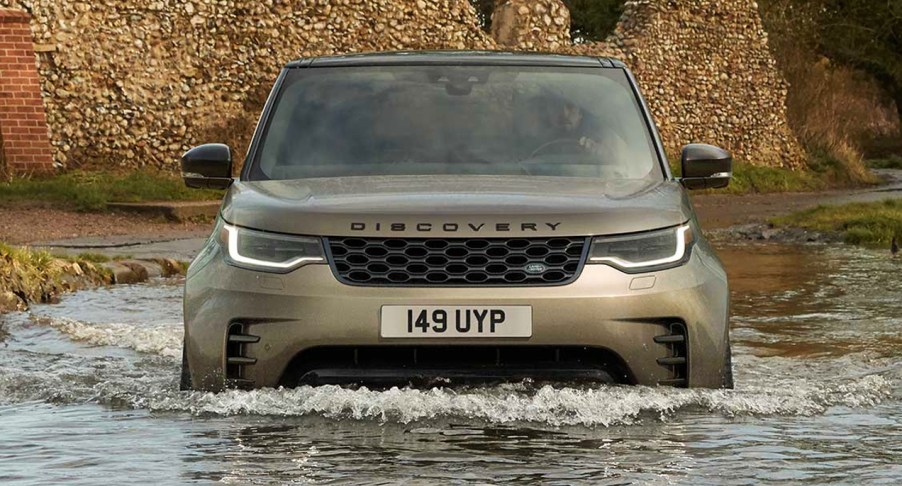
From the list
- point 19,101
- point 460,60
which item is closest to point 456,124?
point 460,60

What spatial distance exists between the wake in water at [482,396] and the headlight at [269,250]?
1.54 feet

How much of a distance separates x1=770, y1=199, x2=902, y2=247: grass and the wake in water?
9.71 metres

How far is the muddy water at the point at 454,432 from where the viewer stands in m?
5.86

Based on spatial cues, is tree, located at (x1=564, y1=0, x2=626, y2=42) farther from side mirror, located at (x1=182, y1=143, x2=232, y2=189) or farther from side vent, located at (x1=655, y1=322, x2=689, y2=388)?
side vent, located at (x1=655, y1=322, x2=689, y2=388)

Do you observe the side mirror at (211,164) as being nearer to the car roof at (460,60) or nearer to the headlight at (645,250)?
the car roof at (460,60)

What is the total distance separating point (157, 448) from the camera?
634 centimetres

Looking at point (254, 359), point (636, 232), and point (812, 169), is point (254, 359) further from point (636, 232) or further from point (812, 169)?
point (812, 169)

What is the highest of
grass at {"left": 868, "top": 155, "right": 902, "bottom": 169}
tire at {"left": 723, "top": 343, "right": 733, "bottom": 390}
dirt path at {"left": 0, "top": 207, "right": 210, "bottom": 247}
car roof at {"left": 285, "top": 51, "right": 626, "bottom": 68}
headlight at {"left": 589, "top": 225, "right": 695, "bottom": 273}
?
car roof at {"left": 285, "top": 51, "right": 626, "bottom": 68}

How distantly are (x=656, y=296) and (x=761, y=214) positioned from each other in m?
19.4

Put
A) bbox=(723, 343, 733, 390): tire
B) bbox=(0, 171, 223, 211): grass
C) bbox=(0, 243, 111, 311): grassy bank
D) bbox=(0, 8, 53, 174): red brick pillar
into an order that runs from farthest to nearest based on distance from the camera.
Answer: bbox=(0, 8, 53, 174): red brick pillar → bbox=(0, 171, 223, 211): grass → bbox=(0, 243, 111, 311): grassy bank → bbox=(723, 343, 733, 390): tire

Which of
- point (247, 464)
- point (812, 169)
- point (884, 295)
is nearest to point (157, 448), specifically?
point (247, 464)

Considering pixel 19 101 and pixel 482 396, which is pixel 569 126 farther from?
pixel 19 101

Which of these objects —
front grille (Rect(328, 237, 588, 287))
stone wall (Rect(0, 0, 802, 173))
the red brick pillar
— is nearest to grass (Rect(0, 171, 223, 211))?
the red brick pillar

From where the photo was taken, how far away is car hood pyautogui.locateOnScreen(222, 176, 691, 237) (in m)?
6.54
